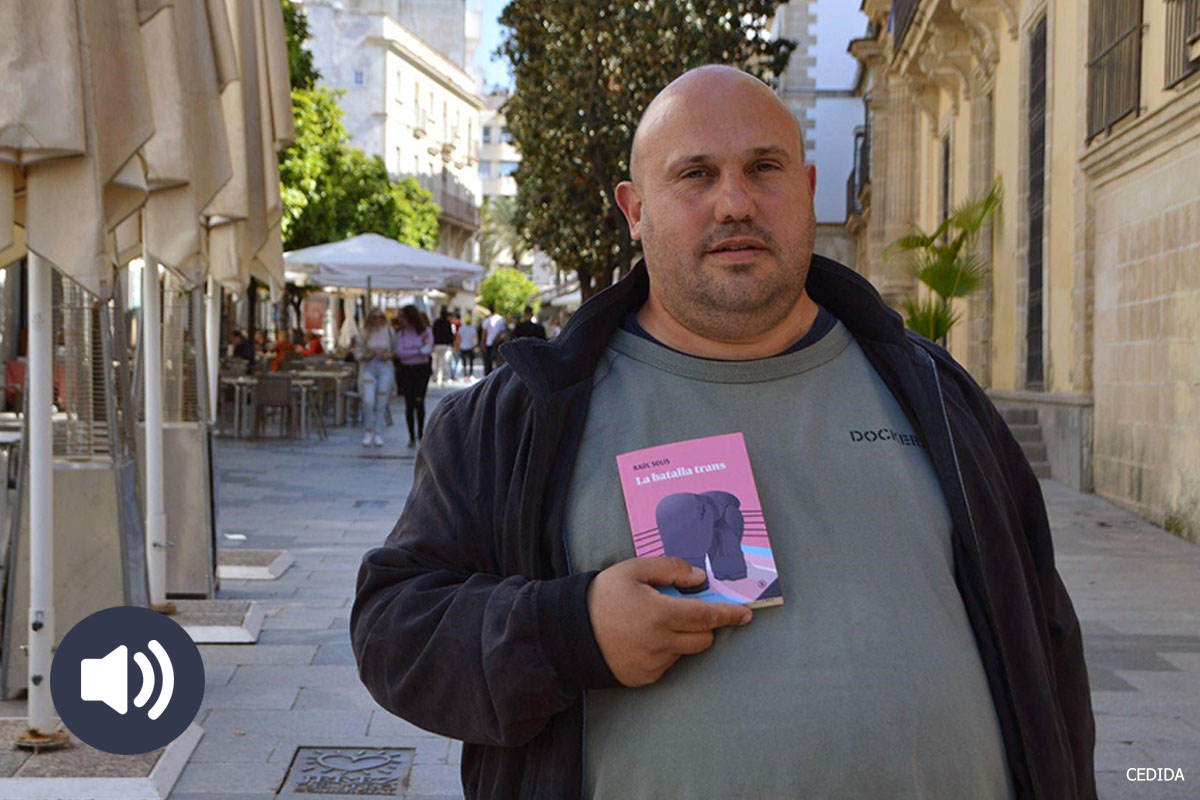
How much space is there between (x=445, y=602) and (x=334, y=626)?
5.55m

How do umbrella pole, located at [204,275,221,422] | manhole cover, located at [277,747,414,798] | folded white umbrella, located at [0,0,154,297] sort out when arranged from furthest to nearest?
umbrella pole, located at [204,275,221,422] < manhole cover, located at [277,747,414,798] < folded white umbrella, located at [0,0,154,297]

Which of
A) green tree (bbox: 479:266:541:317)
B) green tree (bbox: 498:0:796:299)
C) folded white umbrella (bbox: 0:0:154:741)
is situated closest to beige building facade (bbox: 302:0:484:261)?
green tree (bbox: 479:266:541:317)

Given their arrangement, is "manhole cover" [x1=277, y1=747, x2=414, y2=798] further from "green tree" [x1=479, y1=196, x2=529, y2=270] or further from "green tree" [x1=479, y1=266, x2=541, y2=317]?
"green tree" [x1=479, y1=196, x2=529, y2=270]

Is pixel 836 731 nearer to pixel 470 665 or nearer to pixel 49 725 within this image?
pixel 470 665

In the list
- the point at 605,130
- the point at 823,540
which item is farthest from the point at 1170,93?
the point at 605,130

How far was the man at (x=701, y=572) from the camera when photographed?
2.14 metres

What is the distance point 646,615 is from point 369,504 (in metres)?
11.0

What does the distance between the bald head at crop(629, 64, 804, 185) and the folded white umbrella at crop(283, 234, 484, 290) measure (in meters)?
18.8

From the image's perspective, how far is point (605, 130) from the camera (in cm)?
2447

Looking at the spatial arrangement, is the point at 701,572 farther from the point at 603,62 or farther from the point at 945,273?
the point at 603,62

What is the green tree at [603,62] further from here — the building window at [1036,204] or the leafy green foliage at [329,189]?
the building window at [1036,204]

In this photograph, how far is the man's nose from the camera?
7.64 ft

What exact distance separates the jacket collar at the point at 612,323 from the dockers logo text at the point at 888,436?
0.17 meters

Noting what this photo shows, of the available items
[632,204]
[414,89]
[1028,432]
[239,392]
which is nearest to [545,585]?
[632,204]
